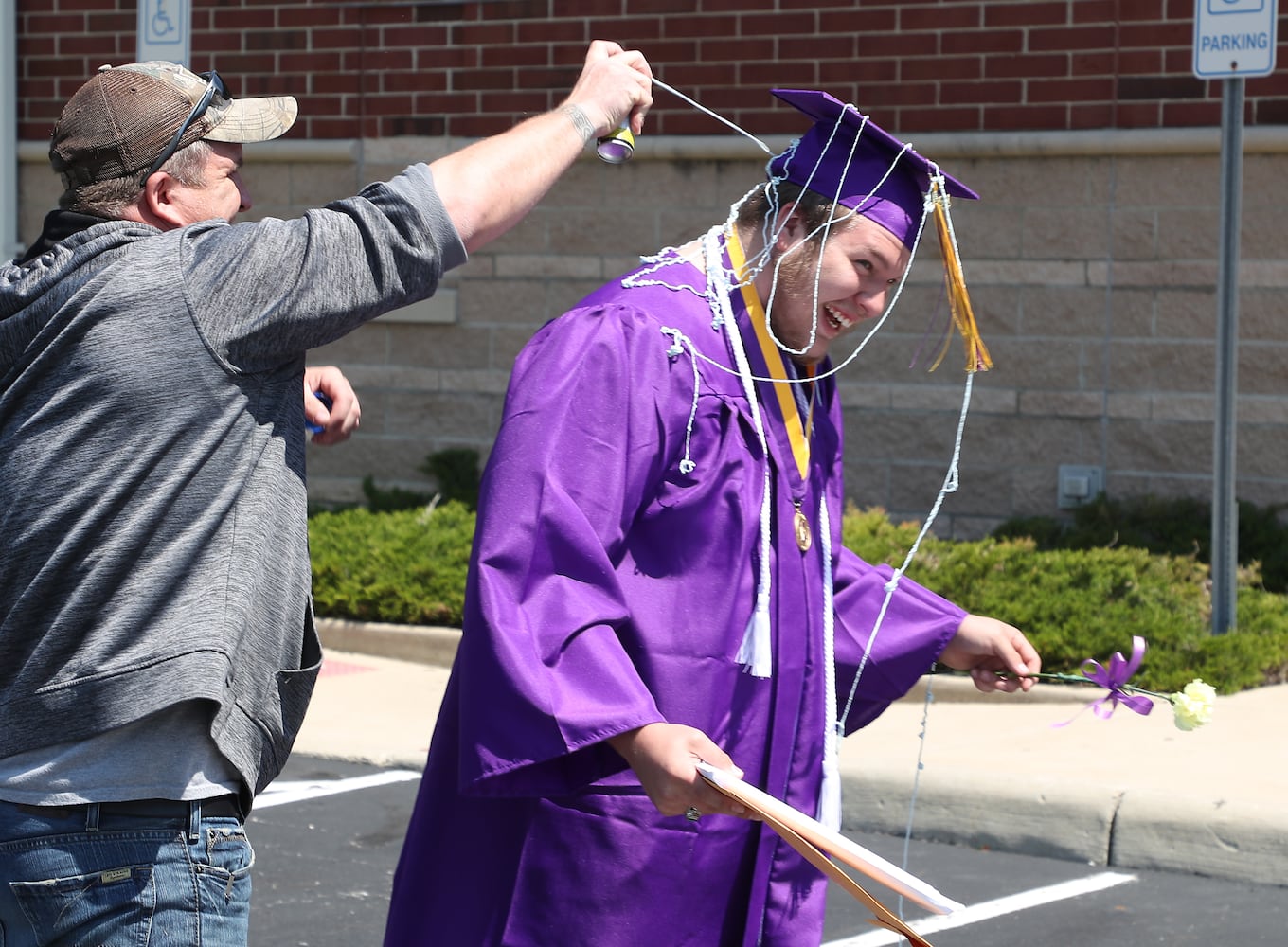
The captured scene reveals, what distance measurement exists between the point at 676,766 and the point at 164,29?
21.8ft

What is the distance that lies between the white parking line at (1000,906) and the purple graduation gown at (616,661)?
2126 millimetres

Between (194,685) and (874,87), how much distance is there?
27.3 ft

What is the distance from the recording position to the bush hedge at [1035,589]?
7434 mm

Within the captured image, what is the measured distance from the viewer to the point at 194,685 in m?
2.43

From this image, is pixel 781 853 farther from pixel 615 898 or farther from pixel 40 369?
pixel 40 369

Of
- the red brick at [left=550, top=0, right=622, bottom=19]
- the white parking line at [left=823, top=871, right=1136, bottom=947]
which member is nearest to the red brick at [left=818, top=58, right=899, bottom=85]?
the red brick at [left=550, top=0, right=622, bottom=19]

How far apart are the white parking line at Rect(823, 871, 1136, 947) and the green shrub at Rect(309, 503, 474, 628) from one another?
3.76 m

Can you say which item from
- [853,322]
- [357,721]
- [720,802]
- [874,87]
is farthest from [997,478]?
[720,802]

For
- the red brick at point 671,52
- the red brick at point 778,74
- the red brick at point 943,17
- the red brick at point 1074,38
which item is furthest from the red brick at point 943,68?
the red brick at point 671,52

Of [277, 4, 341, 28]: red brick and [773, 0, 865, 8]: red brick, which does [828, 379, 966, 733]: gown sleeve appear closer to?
[773, 0, 865, 8]: red brick

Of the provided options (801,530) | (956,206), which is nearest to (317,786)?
(801,530)

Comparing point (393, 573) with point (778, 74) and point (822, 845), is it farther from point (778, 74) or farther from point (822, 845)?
point (822, 845)

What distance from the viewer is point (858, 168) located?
3.25 m

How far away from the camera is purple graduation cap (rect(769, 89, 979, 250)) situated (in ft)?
10.6
